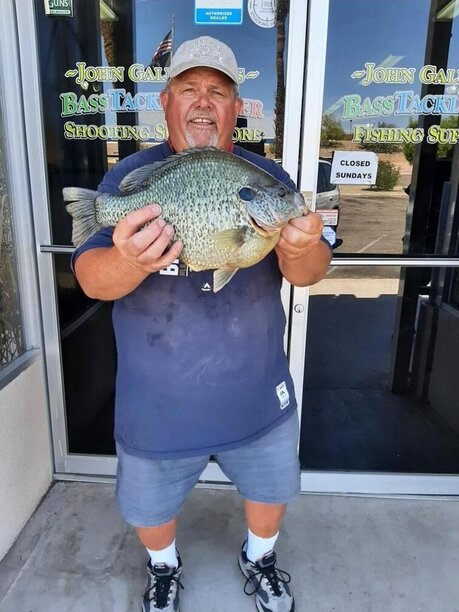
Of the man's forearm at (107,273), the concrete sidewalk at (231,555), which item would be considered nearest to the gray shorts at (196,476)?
the concrete sidewalk at (231,555)

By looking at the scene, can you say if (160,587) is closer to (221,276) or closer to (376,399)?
(221,276)

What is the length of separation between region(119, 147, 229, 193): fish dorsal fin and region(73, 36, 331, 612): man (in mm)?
169

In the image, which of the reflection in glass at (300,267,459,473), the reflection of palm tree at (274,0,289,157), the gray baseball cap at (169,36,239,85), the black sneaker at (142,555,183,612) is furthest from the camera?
the reflection in glass at (300,267,459,473)

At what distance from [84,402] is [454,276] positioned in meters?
2.16

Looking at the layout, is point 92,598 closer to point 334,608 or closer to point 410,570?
point 334,608

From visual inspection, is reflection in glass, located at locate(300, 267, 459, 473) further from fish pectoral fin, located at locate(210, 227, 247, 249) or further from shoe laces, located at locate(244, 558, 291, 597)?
fish pectoral fin, located at locate(210, 227, 247, 249)

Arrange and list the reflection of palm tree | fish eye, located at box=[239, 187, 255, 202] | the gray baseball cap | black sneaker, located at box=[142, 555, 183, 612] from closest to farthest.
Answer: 1. fish eye, located at box=[239, 187, 255, 202]
2. the gray baseball cap
3. black sneaker, located at box=[142, 555, 183, 612]
4. the reflection of palm tree

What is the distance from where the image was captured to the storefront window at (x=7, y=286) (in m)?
2.53

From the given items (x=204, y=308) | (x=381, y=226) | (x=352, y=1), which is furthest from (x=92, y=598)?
(x=352, y=1)

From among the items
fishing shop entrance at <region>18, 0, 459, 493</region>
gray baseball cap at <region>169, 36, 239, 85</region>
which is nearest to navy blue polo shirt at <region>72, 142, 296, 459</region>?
gray baseball cap at <region>169, 36, 239, 85</region>

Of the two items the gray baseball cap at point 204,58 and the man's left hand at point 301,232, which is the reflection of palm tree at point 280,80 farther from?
the man's left hand at point 301,232

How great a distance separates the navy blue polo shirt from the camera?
178 centimetres

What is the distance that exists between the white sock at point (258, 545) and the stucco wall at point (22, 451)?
1131mm

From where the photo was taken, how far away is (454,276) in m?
2.88
